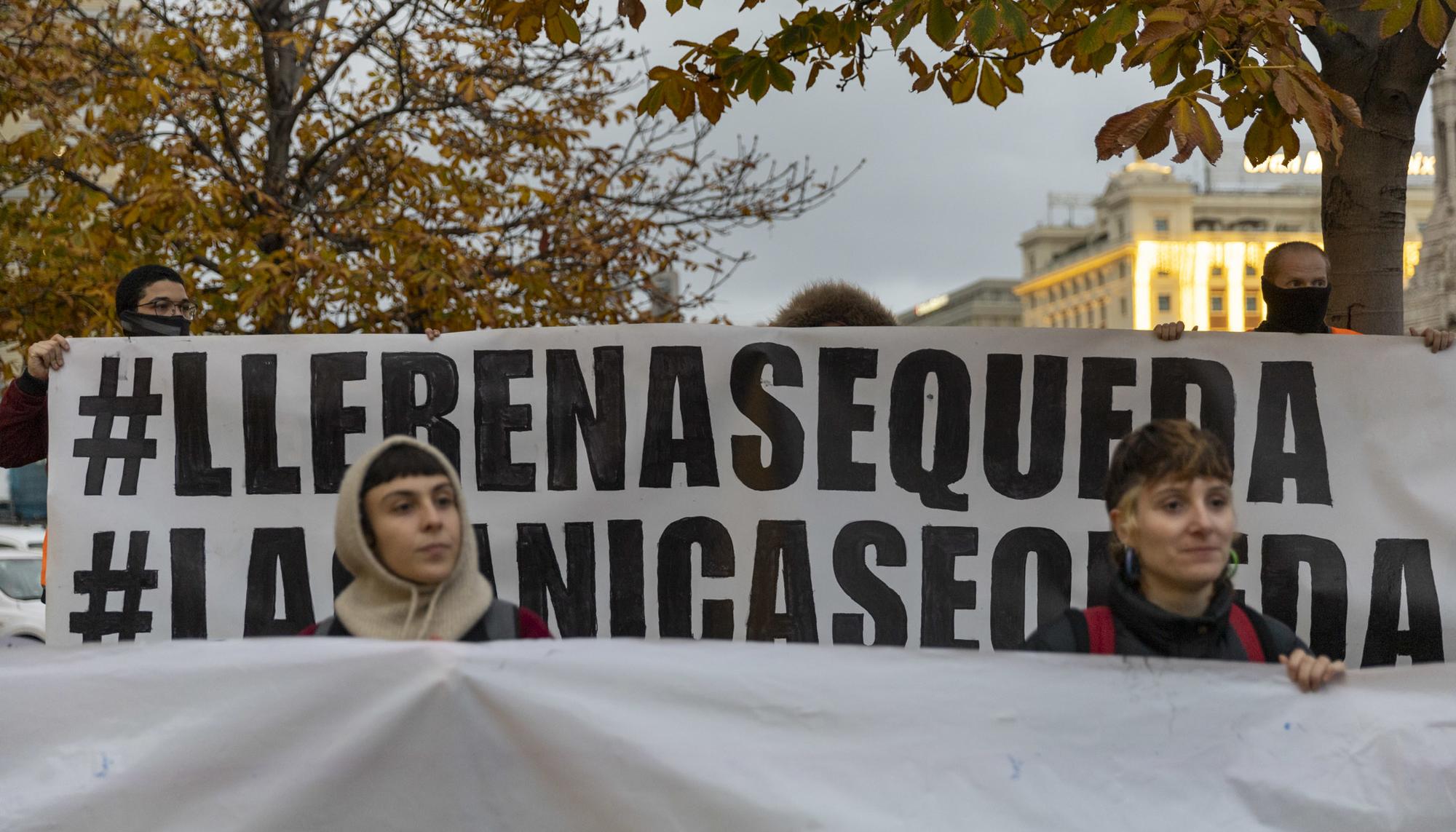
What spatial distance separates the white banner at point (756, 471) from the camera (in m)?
4.48

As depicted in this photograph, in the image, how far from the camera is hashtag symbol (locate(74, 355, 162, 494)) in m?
4.61

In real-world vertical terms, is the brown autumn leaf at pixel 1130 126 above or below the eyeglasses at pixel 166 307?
above

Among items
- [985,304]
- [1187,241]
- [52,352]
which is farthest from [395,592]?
[985,304]

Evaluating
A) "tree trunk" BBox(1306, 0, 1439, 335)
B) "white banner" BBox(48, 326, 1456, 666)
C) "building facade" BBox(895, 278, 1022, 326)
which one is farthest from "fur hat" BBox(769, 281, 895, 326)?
"building facade" BBox(895, 278, 1022, 326)

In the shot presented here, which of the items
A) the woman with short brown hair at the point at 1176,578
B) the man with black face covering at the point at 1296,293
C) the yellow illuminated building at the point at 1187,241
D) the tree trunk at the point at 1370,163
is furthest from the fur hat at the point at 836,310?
the yellow illuminated building at the point at 1187,241

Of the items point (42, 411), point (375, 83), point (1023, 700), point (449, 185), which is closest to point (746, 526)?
point (1023, 700)

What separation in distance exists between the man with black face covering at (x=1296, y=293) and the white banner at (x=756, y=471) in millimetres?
81

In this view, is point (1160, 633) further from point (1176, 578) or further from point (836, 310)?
point (836, 310)

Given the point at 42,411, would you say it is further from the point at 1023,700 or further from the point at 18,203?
the point at 18,203

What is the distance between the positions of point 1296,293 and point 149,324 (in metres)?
3.40

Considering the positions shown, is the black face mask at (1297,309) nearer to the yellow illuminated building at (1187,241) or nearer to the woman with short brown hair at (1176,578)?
the woman with short brown hair at (1176,578)

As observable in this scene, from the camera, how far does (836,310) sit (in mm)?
5000

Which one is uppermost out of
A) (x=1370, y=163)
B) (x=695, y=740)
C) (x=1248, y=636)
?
(x=1370, y=163)

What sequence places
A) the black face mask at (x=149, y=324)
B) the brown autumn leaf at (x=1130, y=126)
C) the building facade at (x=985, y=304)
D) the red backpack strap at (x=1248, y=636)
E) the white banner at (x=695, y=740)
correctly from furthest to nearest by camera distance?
1. the building facade at (x=985, y=304)
2. the black face mask at (x=149, y=324)
3. the brown autumn leaf at (x=1130, y=126)
4. the red backpack strap at (x=1248, y=636)
5. the white banner at (x=695, y=740)
